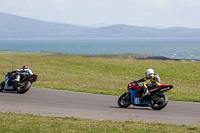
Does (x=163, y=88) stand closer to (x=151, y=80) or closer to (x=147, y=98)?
(x=151, y=80)

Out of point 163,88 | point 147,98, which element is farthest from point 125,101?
point 163,88

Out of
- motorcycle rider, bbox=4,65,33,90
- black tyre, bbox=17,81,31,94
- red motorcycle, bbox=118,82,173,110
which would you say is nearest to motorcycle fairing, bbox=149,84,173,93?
red motorcycle, bbox=118,82,173,110

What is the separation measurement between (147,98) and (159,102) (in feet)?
2.27

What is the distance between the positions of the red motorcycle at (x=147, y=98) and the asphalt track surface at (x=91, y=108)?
0.25 m

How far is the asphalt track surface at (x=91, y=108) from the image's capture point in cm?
1288

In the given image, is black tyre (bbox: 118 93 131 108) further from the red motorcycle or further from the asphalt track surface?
the asphalt track surface

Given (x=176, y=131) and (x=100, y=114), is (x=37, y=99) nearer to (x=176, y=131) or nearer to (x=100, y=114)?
(x=100, y=114)

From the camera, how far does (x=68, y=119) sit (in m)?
12.1

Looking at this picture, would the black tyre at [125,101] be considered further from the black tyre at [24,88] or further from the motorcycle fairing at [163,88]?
the black tyre at [24,88]

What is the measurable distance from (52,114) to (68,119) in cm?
143

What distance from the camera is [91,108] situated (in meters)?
14.9

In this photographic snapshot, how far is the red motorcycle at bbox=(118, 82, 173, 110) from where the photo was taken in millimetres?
14234

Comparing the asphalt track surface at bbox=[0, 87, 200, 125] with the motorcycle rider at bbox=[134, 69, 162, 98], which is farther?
the motorcycle rider at bbox=[134, 69, 162, 98]

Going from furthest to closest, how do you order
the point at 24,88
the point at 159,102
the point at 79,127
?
the point at 24,88, the point at 159,102, the point at 79,127
